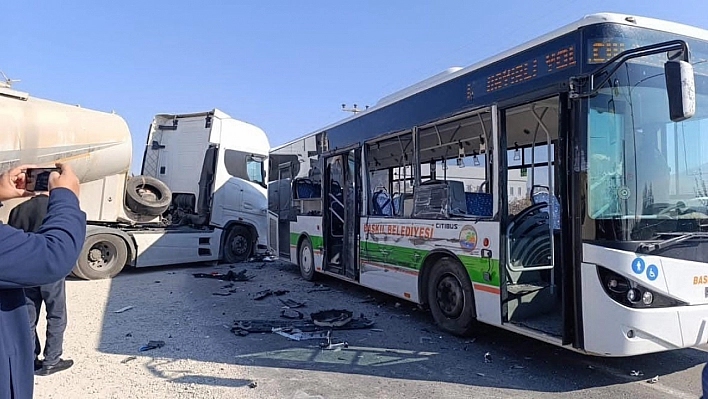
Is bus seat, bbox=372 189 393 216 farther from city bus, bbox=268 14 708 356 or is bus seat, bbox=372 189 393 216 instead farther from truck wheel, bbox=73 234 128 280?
truck wheel, bbox=73 234 128 280

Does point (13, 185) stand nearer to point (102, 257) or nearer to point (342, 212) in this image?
point (342, 212)

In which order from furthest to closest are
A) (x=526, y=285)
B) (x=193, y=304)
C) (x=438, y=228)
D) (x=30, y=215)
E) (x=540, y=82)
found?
(x=193, y=304), (x=438, y=228), (x=526, y=285), (x=30, y=215), (x=540, y=82)

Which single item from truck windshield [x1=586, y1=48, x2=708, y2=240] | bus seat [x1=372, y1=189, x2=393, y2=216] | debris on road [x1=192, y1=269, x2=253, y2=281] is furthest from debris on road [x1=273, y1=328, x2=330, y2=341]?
debris on road [x1=192, y1=269, x2=253, y2=281]

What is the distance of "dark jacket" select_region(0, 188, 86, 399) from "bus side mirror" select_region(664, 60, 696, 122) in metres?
3.78

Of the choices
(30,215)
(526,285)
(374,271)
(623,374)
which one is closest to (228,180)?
(374,271)

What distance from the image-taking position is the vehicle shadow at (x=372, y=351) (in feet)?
15.0

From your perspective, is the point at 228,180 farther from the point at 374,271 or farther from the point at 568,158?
the point at 568,158

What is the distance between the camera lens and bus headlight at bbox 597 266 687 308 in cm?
377

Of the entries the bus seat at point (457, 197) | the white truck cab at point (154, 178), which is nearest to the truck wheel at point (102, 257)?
the white truck cab at point (154, 178)

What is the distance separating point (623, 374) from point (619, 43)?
3.02 meters

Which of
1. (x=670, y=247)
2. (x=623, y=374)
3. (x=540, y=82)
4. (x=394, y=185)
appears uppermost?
(x=540, y=82)

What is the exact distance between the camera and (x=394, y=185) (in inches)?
285

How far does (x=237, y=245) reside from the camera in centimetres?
1339

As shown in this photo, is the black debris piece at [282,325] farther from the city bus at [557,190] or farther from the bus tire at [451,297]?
the bus tire at [451,297]
